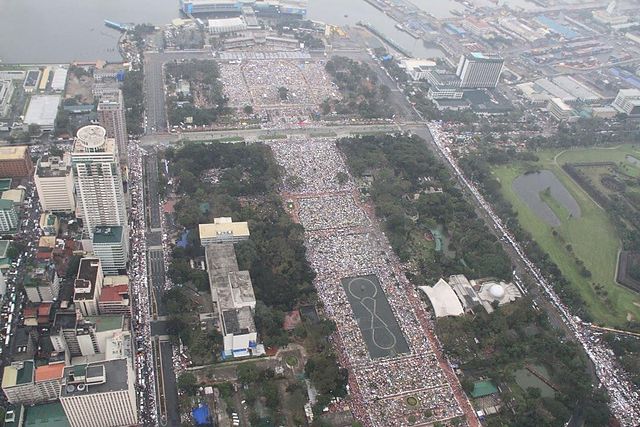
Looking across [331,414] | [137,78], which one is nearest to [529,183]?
[331,414]

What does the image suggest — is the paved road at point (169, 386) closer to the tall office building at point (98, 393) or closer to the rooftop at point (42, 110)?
the tall office building at point (98, 393)

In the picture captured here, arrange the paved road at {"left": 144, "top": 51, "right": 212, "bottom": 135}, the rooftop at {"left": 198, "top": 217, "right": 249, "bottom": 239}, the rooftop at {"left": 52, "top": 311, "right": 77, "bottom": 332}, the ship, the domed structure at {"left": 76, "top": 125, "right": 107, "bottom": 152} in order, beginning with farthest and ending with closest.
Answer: the ship → the paved road at {"left": 144, "top": 51, "right": 212, "bottom": 135} → the rooftop at {"left": 198, "top": 217, "right": 249, "bottom": 239} → the domed structure at {"left": 76, "top": 125, "right": 107, "bottom": 152} → the rooftop at {"left": 52, "top": 311, "right": 77, "bottom": 332}

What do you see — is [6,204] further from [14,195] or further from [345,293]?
[345,293]

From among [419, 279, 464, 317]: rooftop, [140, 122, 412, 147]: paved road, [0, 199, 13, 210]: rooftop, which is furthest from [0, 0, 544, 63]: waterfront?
[419, 279, 464, 317]: rooftop

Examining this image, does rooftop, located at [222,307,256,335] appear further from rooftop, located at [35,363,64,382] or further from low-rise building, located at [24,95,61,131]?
low-rise building, located at [24,95,61,131]

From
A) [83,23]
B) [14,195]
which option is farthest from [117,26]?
[14,195]

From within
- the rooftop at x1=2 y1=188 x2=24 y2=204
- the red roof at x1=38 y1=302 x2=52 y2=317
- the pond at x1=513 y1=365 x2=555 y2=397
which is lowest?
the pond at x1=513 y1=365 x2=555 y2=397

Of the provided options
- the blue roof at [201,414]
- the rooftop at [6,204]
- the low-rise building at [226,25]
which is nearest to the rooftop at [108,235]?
the rooftop at [6,204]
